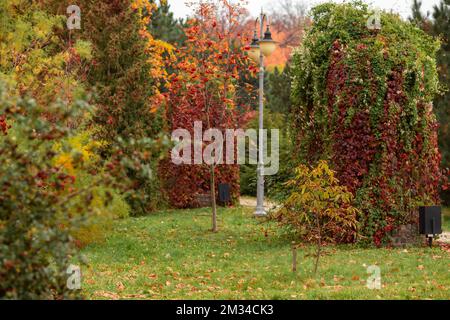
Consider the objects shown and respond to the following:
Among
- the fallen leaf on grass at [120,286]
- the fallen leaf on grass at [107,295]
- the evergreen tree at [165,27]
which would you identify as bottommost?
the fallen leaf on grass at [120,286]

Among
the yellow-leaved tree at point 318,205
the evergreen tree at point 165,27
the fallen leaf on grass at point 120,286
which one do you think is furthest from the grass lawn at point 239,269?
the evergreen tree at point 165,27

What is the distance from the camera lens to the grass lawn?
8680 millimetres

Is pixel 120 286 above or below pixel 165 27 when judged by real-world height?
below

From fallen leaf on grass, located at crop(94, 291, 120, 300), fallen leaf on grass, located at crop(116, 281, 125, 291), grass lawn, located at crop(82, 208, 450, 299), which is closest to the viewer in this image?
fallen leaf on grass, located at crop(94, 291, 120, 300)

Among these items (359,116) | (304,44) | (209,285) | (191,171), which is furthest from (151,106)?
(209,285)

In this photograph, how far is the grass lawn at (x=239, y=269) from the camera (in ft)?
28.5

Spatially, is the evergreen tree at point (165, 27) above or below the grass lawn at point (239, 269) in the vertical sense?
above

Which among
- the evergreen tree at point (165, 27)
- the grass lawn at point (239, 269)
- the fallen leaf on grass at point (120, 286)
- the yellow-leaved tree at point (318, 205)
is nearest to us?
the grass lawn at point (239, 269)

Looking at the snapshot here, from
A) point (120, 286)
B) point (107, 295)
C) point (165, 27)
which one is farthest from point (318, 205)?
point (165, 27)

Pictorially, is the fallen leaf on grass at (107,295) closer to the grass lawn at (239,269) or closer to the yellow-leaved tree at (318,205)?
the grass lawn at (239,269)

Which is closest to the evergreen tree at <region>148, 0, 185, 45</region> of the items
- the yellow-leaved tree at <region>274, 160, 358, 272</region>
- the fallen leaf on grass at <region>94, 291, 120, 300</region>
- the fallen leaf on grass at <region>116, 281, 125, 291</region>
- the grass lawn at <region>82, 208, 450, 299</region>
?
the grass lawn at <region>82, 208, 450, 299</region>

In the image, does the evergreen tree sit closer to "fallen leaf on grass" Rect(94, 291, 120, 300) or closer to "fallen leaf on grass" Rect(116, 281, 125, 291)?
"fallen leaf on grass" Rect(116, 281, 125, 291)

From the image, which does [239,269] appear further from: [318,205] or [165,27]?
[165,27]

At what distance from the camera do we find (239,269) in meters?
10.8
